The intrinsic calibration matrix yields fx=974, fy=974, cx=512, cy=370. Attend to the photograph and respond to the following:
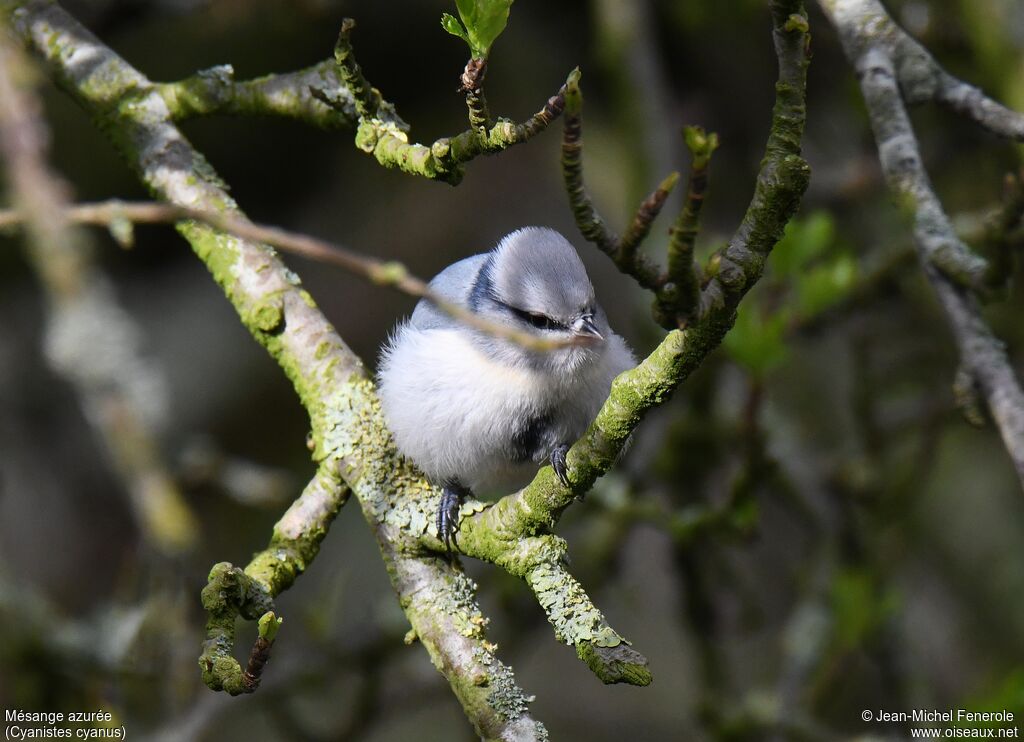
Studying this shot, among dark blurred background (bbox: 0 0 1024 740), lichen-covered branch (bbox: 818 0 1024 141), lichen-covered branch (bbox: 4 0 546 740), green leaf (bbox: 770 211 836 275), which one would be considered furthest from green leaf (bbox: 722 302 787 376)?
lichen-covered branch (bbox: 4 0 546 740)

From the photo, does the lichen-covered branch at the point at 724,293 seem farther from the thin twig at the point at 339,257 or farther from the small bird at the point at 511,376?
the small bird at the point at 511,376

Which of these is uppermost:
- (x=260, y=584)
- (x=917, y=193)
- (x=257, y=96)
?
(x=257, y=96)

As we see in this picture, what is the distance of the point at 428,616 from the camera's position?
71.2 inches

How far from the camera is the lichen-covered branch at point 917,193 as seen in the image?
1.92m

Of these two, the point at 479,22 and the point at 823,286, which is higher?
the point at 823,286

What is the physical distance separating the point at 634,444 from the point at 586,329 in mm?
1203

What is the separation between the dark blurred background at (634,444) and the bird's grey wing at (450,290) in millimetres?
682

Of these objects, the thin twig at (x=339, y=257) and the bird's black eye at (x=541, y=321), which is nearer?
the thin twig at (x=339, y=257)

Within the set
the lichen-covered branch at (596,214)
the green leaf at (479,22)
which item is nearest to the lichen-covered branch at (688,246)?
the lichen-covered branch at (596,214)

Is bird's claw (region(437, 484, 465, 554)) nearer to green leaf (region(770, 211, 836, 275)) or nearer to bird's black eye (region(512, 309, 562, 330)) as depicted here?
bird's black eye (region(512, 309, 562, 330))

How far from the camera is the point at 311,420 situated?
210cm

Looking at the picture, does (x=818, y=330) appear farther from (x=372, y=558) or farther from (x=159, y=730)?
(x=372, y=558)

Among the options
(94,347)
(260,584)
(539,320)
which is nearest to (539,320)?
(539,320)

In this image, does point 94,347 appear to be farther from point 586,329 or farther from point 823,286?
point 823,286
